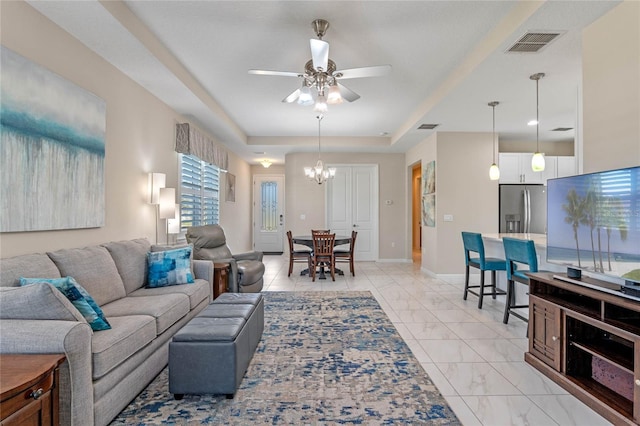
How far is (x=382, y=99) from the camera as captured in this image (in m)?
4.84

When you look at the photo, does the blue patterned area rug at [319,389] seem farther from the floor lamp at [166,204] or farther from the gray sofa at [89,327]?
the floor lamp at [166,204]

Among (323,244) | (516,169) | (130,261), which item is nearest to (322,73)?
(130,261)

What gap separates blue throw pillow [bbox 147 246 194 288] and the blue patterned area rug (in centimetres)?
97

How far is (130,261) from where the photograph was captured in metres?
→ 3.10

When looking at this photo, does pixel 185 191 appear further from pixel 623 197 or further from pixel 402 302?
pixel 623 197

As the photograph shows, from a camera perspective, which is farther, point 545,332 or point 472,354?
point 472,354

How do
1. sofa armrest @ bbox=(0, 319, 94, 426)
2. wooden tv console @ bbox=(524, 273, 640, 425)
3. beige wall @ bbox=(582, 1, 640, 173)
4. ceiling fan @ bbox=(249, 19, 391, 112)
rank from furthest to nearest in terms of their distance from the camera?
1. ceiling fan @ bbox=(249, 19, 391, 112)
2. beige wall @ bbox=(582, 1, 640, 173)
3. wooden tv console @ bbox=(524, 273, 640, 425)
4. sofa armrest @ bbox=(0, 319, 94, 426)

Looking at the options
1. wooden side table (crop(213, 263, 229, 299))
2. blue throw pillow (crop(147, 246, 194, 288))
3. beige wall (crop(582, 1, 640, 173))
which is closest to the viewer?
beige wall (crop(582, 1, 640, 173))

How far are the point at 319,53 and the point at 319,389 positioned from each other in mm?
2486

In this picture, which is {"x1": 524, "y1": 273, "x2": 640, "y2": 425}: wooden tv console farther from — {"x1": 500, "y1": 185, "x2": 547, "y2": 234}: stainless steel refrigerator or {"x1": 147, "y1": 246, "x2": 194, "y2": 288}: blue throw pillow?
{"x1": 500, "y1": 185, "x2": 547, "y2": 234}: stainless steel refrigerator

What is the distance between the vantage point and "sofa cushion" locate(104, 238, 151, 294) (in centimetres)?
299

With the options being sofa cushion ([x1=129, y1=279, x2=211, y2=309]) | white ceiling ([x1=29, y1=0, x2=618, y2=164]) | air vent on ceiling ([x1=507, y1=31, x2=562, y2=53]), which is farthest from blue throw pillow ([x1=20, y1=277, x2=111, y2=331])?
air vent on ceiling ([x1=507, y1=31, x2=562, y2=53])

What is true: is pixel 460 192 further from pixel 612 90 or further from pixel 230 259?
pixel 230 259

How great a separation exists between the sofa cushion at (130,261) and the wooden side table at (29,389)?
152cm
